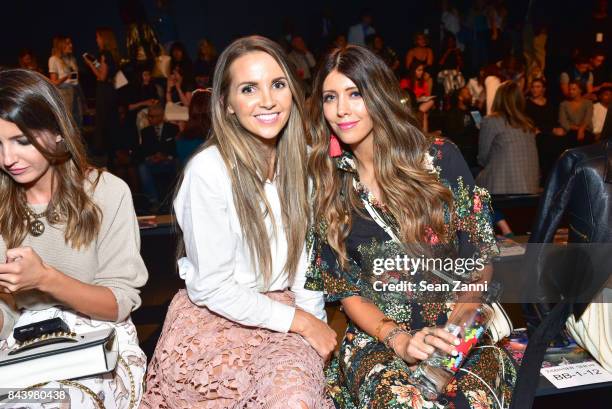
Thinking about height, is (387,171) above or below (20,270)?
above

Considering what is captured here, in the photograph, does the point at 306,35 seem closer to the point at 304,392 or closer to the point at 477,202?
Answer: the point at 477,202

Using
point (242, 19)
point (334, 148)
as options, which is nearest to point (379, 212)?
point (334, 148)

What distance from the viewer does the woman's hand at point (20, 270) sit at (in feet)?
6.18

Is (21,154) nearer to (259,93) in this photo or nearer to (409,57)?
(259,93)

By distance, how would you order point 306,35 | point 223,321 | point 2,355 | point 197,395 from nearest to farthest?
point 2,355
point 197,395
point 223,321
point 306,35

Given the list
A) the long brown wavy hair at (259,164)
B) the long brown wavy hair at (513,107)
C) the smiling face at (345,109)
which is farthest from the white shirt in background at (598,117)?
the long brown wavy hair at (259,164)

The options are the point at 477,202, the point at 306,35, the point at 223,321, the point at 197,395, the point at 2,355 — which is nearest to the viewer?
the point at 2,355

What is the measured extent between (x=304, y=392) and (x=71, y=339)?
0.72 metres

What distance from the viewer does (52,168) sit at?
89.3 inches

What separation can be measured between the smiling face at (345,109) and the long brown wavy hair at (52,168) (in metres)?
0.89

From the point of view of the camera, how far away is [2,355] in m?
1.86

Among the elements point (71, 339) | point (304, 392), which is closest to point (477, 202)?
point (304, 392)

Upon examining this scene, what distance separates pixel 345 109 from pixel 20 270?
4.05 feet

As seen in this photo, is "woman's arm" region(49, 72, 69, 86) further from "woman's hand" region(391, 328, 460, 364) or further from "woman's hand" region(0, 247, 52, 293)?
"woman's hand" region(391, 328, 460, 364)
